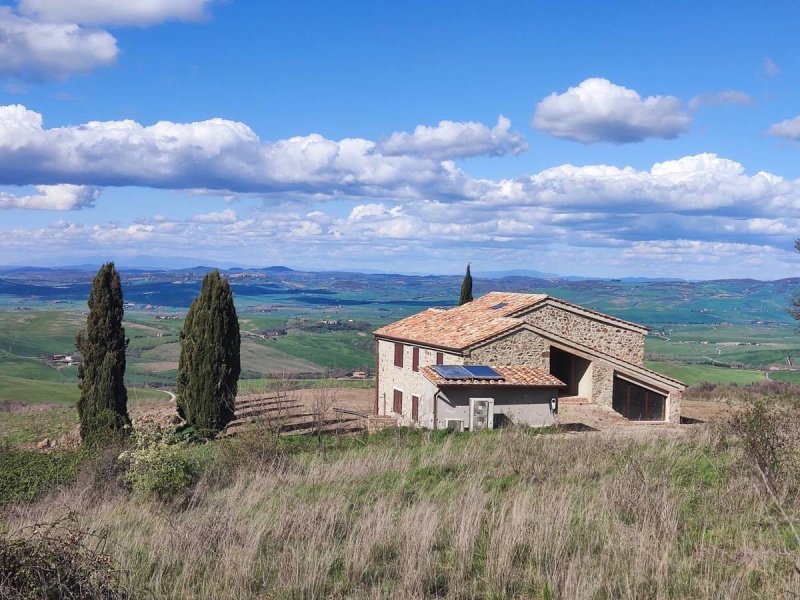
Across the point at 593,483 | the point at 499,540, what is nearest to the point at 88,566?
the point at 499,540

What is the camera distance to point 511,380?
977 inches

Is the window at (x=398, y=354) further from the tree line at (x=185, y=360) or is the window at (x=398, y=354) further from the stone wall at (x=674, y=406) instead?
the stone wall at (x=674, y=406)

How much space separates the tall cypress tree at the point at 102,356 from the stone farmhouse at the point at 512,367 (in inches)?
414

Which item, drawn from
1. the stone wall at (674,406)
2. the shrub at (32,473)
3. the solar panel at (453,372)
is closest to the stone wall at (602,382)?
the stone wall at (674,406)

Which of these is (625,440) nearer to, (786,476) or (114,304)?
(786,476)

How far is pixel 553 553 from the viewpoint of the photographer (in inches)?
247

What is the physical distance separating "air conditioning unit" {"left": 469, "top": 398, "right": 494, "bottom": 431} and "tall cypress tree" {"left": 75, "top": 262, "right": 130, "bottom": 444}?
11541 millimetres

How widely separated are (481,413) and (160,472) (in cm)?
1410

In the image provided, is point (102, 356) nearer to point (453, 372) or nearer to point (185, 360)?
point (185, 360)

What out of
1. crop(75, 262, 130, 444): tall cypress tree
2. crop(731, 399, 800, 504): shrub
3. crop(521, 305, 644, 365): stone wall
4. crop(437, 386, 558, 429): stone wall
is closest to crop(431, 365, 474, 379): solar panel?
crop(437, 386, 558, 429): stone wall

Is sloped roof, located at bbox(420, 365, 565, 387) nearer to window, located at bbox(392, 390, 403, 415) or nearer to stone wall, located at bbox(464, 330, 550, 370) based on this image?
stone wall, located at bbox(464, 330, 550, 370)

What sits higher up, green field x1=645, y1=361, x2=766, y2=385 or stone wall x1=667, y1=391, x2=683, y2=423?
stone wall x1=667, y1=391, x2=683, y2=423

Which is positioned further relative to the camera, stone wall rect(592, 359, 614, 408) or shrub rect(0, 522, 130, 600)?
stone wall rect(592, 359, 614, 408)

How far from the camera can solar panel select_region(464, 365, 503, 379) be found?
24.6 metres
